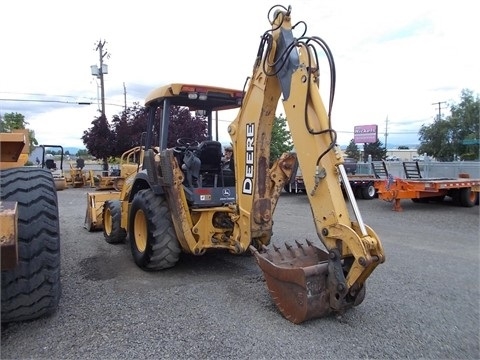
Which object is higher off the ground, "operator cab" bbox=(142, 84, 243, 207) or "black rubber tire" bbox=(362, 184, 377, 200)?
"operator cab" bbox=(142, 84, 243, 207)

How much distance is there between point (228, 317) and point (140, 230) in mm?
2452

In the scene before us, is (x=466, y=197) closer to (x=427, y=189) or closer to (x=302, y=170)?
(x=427, y=189)

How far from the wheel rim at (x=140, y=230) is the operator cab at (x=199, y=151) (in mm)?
926

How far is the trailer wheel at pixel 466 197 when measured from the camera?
1261 cm

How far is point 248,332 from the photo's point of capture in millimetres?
3416

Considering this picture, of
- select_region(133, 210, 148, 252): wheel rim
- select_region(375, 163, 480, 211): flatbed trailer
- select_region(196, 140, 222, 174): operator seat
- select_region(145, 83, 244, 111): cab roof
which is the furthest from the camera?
select_region(375, 163, 480, 211): flatbed trailer

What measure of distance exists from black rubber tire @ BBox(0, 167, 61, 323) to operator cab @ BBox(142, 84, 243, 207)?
194 centimetres

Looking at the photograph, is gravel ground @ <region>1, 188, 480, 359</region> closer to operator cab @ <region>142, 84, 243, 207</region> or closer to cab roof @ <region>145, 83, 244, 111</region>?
operator cab @ <region>142, 84, 243, 207</region>

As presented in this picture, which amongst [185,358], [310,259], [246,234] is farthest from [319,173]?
[185,358]

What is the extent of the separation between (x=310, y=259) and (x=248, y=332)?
3.33ft

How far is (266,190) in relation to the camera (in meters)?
4.52

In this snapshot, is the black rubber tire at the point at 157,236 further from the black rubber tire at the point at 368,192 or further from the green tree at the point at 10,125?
the black rubber tire at the point at 368,192

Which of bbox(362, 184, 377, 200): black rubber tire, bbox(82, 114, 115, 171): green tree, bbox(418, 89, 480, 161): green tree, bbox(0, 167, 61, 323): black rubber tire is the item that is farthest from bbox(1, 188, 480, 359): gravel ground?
bbox(418, 89, 480, 161): green tree

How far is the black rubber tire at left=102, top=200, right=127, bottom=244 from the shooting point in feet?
22.9
